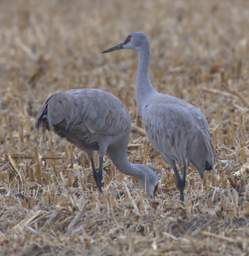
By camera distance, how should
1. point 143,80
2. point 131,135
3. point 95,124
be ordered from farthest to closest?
point 131,135, point 143,80, point 95,124

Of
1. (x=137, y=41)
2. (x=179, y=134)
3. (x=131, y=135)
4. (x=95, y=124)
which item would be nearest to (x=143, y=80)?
(x=137, y=41)

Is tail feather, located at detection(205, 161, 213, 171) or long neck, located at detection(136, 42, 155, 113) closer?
tail feather, located at detection(205, 161, 213, 171)

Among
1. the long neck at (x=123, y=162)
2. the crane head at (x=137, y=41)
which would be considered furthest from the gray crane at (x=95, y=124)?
the crane head at (x=137, y=41)

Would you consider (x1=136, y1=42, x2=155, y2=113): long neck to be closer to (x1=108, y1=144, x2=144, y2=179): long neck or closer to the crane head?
the crane head

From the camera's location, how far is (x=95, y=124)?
6434 millimetres

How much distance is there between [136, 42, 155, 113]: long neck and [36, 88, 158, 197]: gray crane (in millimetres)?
216

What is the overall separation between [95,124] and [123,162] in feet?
1.25

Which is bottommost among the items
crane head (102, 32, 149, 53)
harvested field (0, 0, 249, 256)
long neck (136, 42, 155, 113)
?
harvested field (0, 0, 249, 256)

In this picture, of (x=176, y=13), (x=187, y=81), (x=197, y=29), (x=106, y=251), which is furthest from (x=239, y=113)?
(x=176, y=13)

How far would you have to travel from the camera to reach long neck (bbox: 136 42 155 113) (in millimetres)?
6707

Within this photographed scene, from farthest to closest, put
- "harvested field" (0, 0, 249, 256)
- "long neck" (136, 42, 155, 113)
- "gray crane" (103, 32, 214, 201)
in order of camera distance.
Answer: "long neck" (136, 42, 155, 113)
"gray crane" (103, 32, 214, 201)
"harvested field" (0, 0, 249, 256)

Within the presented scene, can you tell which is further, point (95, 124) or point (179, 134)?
point (95, 124)

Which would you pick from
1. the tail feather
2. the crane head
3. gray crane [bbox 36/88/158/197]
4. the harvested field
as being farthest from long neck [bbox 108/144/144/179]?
the crane head

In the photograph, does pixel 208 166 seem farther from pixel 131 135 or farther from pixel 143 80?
pixel 131 135
